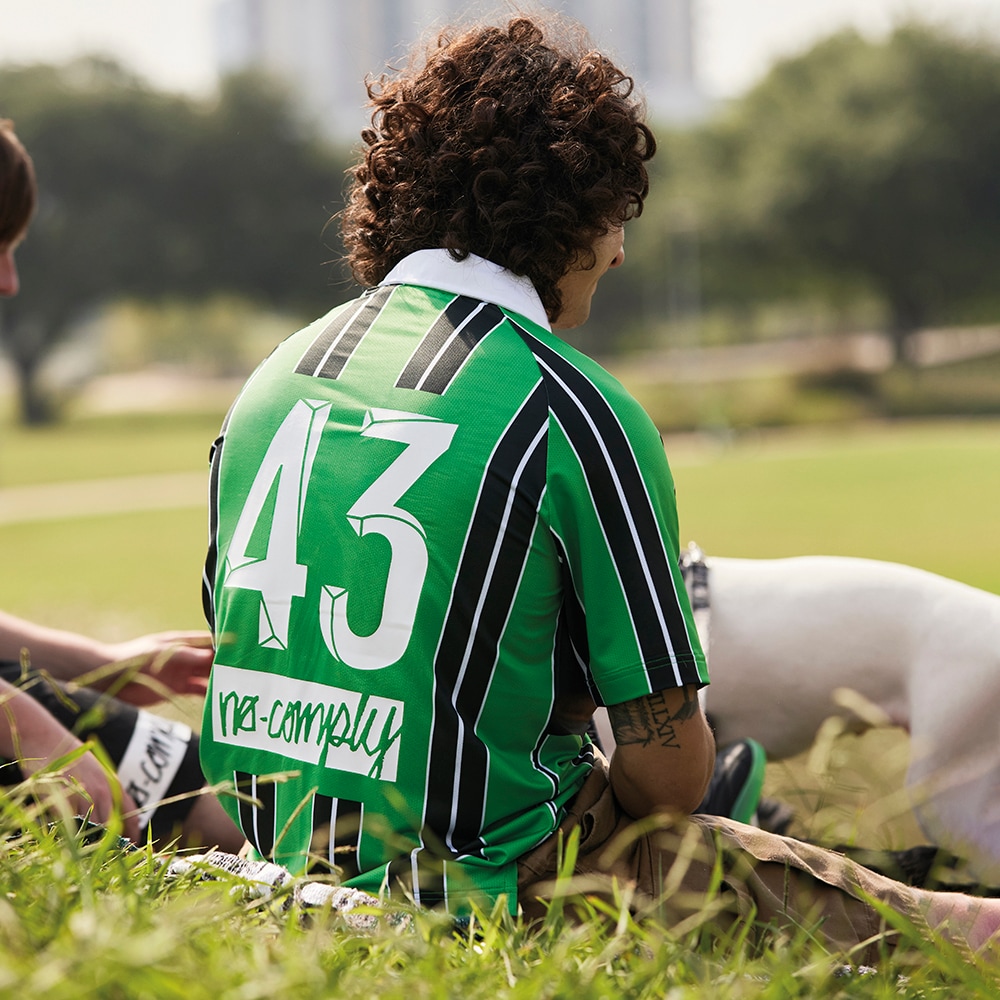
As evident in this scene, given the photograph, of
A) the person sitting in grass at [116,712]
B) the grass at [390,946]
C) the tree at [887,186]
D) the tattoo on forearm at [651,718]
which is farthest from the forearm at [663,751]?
the tree at [887,186]

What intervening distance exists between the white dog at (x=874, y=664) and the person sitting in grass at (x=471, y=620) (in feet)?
3.38

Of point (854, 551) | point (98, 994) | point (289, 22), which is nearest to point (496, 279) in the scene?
point (98, 994)

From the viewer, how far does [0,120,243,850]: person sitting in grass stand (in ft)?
6.44

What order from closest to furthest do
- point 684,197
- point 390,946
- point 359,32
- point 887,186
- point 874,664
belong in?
point 390,946 < point 874,664 < point 887,186 < point 684,197 < point 359,32

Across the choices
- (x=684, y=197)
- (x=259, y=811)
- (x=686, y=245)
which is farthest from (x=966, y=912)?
(x=684, y=197)

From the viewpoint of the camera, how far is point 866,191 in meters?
39.1

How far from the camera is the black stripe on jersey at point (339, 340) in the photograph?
1654mm

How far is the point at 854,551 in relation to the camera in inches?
409

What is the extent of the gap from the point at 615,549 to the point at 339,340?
0.50 metres

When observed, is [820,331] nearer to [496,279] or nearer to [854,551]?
[854,551]

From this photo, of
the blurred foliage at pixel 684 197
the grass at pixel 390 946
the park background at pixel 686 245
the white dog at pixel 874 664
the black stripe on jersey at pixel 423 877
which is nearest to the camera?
the grass at pixel 390 946

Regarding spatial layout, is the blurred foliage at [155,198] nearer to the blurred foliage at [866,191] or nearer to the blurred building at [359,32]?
the blurred foliage at [866,191]

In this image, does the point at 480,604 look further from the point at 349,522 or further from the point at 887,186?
the point at 887,186

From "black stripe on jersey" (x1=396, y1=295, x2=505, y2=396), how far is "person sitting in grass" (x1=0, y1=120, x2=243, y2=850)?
29.5 inches
